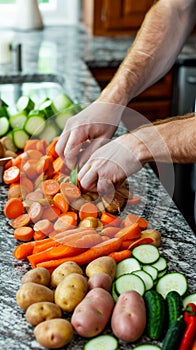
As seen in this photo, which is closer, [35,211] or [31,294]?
[31,294]

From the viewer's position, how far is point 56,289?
4.52 feet

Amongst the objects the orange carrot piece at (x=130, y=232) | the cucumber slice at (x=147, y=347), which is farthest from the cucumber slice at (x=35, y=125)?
the cucumber slice at (x=147, y=347)

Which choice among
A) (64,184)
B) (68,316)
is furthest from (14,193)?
(68,316)

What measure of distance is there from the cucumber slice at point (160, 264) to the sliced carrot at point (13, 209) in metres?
0.44

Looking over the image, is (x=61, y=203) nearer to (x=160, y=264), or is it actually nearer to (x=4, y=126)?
(x=160, y=264)

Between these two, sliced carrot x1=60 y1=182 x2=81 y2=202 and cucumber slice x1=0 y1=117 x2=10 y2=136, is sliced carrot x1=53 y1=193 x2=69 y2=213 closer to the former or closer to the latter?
sliced carrot x1=60 y1=182 x2=81 y2=202

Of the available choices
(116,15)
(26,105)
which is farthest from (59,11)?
(26,105)

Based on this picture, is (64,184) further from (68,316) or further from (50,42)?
(50,42)

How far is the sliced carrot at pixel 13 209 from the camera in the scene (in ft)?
5.74

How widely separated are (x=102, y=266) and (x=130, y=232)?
178 millimetres

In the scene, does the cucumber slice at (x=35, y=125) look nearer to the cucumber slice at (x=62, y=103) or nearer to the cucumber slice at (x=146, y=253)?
the cucumber slice at (x=62, y=103)

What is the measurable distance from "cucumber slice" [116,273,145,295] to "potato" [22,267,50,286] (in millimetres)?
164

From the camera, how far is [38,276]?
1.42 m

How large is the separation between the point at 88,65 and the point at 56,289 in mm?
2007
